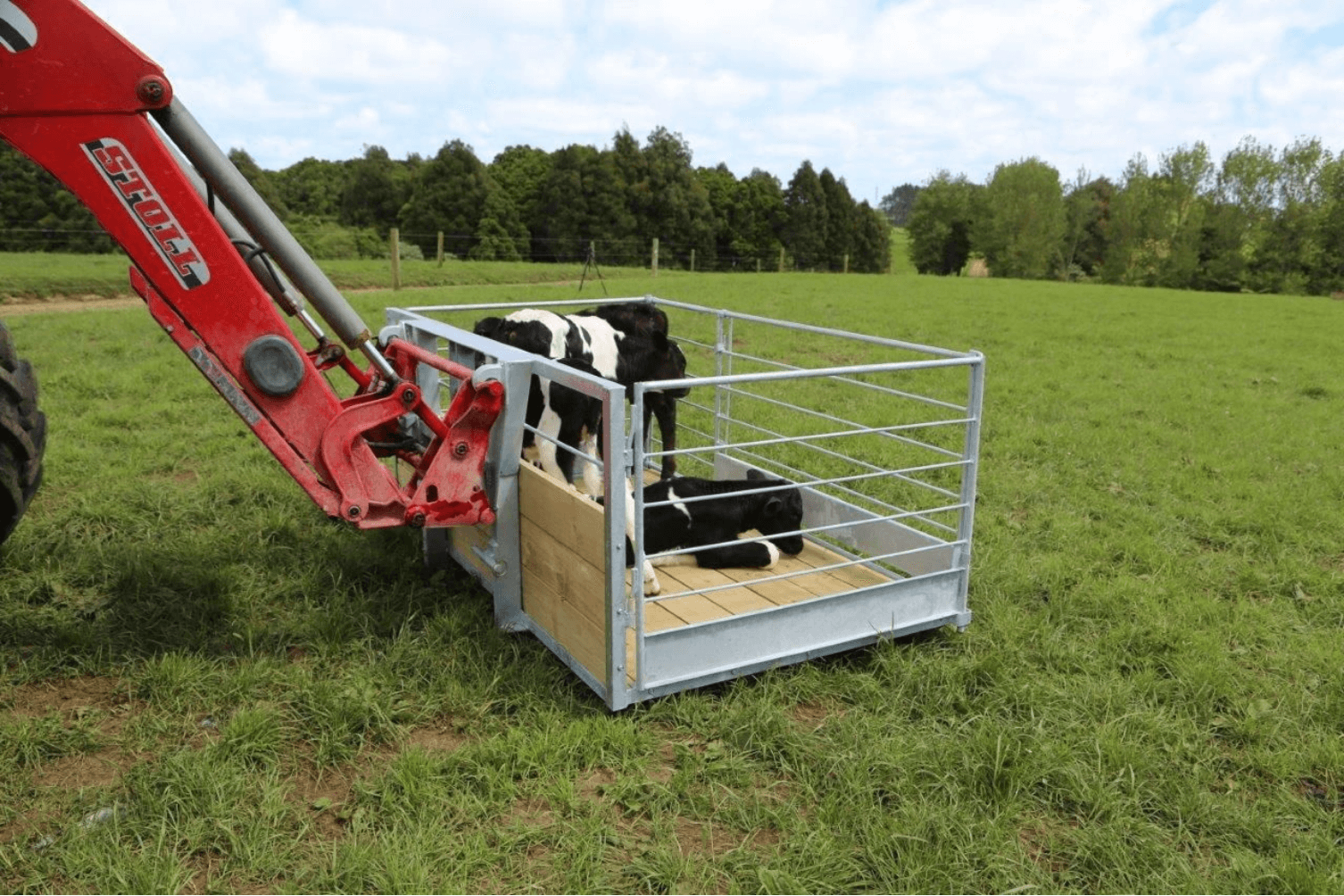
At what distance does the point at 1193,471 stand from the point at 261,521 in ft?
22.3

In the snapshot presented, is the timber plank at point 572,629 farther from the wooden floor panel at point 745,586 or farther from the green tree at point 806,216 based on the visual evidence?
the green tree at point 806,216

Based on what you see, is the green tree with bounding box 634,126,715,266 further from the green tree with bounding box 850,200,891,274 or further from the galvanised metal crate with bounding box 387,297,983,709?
the galvanised metal crate with bounding box 387,297,983,709

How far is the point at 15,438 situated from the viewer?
12.5 ft

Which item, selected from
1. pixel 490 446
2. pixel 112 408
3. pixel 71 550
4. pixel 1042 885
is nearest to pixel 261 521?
pixel 71 550

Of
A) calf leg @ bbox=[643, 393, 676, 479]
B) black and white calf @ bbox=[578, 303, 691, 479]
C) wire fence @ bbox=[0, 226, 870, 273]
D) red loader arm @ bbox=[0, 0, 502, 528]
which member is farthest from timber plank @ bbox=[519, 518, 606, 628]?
wire fence @ bbox=[0, 226, 870, 273]

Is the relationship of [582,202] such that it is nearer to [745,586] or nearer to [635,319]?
[635,319]

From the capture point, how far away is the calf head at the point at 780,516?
495cm

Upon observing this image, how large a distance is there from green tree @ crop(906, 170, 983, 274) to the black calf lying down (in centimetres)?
6853

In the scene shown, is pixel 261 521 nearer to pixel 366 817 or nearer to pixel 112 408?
pixel 366 817

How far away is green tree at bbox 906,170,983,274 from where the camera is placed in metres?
70.2

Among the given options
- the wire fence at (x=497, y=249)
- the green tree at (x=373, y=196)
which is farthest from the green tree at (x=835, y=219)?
the green tree at (x=373, y=196)

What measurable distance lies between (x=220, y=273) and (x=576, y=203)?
153 feet

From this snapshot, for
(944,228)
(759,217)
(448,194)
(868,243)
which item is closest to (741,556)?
(448,194)

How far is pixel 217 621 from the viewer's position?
174 inches
